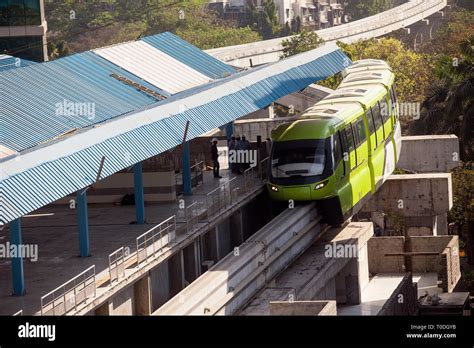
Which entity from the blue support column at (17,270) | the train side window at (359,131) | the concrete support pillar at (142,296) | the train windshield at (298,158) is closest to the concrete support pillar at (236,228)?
the train windshield at (298,158)

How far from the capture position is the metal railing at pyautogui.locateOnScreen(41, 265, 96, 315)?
960 inches

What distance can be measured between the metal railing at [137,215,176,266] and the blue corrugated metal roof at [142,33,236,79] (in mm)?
13682

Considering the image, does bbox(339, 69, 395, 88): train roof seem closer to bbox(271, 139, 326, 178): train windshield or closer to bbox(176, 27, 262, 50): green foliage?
bbox(271, 139, 326, 178): train windshield

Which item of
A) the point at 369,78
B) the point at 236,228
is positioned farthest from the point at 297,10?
the point at 236,228

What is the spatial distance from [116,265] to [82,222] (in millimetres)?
1775

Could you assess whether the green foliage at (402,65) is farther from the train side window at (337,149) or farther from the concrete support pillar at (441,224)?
the train side window at (337,149)

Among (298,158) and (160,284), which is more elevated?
(298,158)

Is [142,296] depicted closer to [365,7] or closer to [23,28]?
[23,28]

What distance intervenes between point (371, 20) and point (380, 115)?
9661cm

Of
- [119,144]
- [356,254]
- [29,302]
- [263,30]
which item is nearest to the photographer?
[29,302]

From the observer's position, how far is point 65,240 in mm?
31438

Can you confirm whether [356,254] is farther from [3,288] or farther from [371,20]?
[371,20]

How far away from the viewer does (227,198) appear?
122 feet
